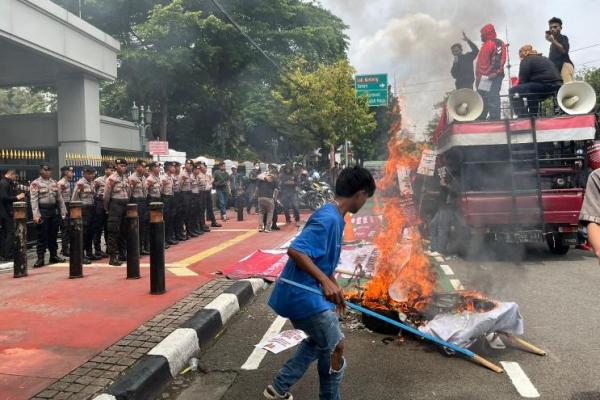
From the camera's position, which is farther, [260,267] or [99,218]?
[99,218]

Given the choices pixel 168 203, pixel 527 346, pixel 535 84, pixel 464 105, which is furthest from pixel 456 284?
pixel 168 203

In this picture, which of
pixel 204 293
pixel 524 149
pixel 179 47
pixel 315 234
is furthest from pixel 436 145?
pixel 179 47

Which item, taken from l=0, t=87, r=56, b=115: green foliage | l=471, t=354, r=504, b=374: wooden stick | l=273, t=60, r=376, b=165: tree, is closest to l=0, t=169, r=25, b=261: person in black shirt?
l=471, t=354, r=504, b=374: wooden stick

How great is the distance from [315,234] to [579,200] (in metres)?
7.15

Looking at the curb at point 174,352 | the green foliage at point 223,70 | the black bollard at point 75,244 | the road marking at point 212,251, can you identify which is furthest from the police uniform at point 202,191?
the green foliage at point 223,70

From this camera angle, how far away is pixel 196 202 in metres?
12.8

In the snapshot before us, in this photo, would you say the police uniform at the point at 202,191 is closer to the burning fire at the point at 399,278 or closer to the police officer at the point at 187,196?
the police officer at the point at 187,196

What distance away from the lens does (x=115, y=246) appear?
29.2 feet

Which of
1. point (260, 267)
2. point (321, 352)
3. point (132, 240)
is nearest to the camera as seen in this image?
point (321, 352)

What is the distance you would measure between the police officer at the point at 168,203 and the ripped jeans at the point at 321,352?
325 inches

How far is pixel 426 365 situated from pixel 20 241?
243 inches

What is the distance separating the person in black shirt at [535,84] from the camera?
963 cm

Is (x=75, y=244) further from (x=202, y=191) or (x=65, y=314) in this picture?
(x=202, y=191)

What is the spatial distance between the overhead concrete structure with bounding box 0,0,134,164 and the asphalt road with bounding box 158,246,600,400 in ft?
37.7
